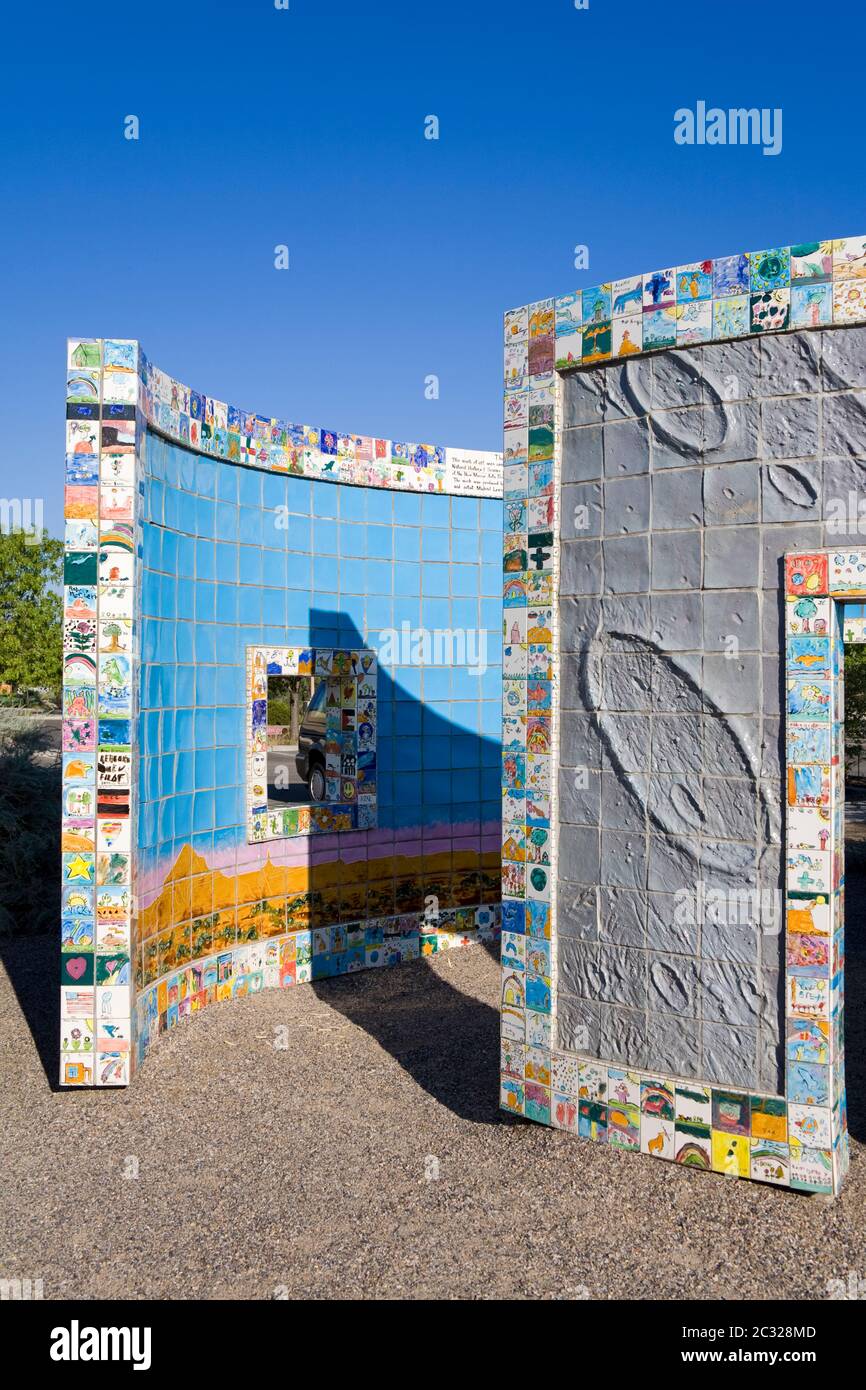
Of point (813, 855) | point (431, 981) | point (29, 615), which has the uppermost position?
point (29, 615)

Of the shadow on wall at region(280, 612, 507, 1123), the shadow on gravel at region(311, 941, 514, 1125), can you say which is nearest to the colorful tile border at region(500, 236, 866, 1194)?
the shadow on gravel at region(311, 941, 514, 1125)

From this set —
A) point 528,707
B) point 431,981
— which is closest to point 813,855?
point 528,707

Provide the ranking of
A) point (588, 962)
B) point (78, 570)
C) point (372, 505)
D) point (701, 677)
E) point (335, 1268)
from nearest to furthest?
point (335, 1268)
point (701, 677)
point (588, 962)
point (78, 570)
point (372, 505)

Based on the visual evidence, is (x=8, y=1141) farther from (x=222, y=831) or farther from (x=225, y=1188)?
(x=222, y=831)

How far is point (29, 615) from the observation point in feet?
78.2

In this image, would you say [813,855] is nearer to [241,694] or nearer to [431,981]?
[431,981]

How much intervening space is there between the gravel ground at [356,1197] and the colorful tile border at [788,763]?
219 mm

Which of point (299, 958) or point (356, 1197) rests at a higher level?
point (299, 958)

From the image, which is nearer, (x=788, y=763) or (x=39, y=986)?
(x=788, y=763)

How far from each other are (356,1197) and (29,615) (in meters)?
21.8

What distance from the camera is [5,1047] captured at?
21.6 feet

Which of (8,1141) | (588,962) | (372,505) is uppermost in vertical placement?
(372,505)
